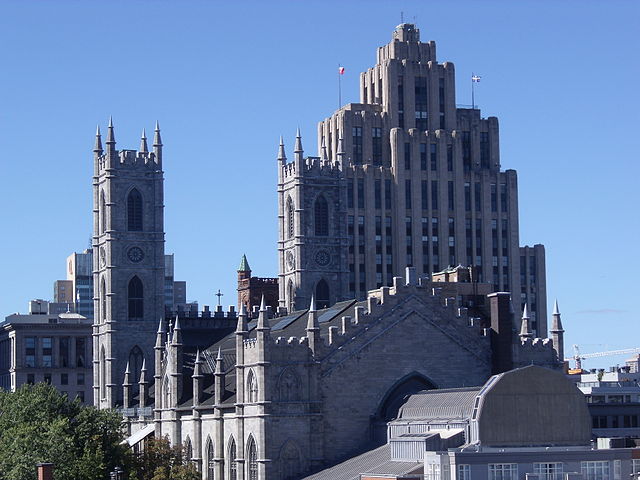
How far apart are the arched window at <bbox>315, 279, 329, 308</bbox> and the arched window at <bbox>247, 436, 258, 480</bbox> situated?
153ft

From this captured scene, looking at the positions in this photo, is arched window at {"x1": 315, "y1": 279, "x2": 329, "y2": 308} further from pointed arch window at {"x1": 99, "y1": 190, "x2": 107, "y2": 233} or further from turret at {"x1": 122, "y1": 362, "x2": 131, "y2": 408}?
pointed arch window at {"x1": 99, "y1": 190, "x2": 107, "y2": 233}

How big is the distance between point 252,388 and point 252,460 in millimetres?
5693

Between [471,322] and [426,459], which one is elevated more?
[471,322]

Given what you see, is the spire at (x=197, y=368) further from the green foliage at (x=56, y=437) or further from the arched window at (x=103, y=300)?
the arched window at (x=103, y=300)

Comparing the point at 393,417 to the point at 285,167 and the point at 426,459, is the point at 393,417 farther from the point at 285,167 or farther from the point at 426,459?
the point at 285,167

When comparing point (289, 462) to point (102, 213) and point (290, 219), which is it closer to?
point (290, 219)

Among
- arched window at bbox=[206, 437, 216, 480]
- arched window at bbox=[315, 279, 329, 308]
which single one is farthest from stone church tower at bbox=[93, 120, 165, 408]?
arched window at bbox=[206, 437, 216, 480]

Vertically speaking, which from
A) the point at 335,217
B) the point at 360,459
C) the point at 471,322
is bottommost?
the point at 360,459

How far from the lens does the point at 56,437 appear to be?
123625 millimetres

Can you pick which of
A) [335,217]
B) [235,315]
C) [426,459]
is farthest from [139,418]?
[426,459]

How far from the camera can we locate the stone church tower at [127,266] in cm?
17112

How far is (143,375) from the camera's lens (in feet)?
525

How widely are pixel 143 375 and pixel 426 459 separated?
Answer: 5581cm

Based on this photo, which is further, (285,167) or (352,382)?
(285,167)
